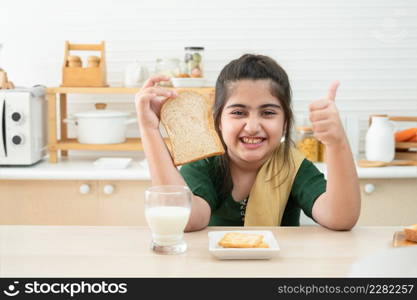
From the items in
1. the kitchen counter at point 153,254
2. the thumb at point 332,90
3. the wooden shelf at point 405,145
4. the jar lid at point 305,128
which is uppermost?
the thumb at point 332,90

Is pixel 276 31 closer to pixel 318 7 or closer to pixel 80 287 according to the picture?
pixel 318 7

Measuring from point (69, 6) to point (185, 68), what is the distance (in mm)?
746

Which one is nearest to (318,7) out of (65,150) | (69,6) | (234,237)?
(69,6)

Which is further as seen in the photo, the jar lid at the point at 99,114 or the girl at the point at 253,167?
the jar lid at the point at 99,114

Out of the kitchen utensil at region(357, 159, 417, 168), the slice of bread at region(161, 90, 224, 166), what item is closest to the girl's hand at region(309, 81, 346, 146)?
the slice of bread at region(161, 90, 224, 166)

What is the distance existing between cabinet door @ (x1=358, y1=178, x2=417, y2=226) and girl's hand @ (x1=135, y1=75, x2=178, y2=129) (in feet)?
5.07

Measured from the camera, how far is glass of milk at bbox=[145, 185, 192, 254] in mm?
1354

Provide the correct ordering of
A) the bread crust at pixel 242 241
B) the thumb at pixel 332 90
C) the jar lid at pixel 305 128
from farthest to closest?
the jar lid at pixel 305 128, the thumb at pixel 332 90, the bread crust at pixel 242 241

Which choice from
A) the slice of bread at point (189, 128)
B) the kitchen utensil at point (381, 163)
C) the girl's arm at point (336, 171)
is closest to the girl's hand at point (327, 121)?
the girl's arm at point (336, 171)

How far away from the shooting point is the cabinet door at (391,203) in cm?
295

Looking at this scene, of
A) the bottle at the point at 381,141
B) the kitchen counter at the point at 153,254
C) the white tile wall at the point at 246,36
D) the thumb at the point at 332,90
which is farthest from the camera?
the white tile wall at the point at 246,36

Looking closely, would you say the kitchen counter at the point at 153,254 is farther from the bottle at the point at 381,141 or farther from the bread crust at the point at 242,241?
the bottle at the point at 381,141

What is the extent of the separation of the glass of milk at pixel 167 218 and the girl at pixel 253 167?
193 millimetres

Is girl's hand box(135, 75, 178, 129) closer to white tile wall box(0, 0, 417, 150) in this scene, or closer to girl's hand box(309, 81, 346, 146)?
girl's hand box(309, 81, 346, 146)
